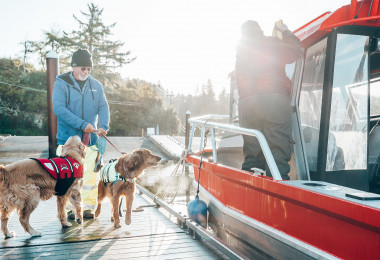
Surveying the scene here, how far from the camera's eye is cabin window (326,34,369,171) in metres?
2.68

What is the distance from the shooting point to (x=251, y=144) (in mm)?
3059

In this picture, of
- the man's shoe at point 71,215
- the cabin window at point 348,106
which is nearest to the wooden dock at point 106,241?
the man's shoe at point 71,215

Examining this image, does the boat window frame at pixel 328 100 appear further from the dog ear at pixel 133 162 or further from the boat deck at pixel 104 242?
the dog ear at pixel 133 162

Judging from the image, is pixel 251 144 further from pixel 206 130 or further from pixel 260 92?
pixel 206 130

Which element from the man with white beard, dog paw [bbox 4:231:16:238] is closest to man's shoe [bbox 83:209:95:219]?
the man with white beard

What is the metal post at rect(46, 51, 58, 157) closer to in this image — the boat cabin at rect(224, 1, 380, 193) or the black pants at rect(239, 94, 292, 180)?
the black pants at rect(239, 94, 292, 180)

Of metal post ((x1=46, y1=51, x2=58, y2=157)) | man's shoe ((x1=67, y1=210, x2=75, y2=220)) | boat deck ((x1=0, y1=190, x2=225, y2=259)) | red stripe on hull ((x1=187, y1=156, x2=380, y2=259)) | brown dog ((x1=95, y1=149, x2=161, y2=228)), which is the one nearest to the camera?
red stripe on hull ((x1=187, y1=156, x2=380, y2=259))

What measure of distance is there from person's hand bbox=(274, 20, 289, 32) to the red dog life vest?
2.61 metres

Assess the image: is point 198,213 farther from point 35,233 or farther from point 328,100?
point 328,100

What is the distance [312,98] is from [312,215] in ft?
4.25

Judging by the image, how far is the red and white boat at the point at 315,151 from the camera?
2127 millimetres

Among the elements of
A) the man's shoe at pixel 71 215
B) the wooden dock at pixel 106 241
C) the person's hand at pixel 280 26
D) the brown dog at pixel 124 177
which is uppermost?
the person's hand at pixel 280 26

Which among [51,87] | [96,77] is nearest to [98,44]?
[96,77]

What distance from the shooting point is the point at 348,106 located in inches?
109
